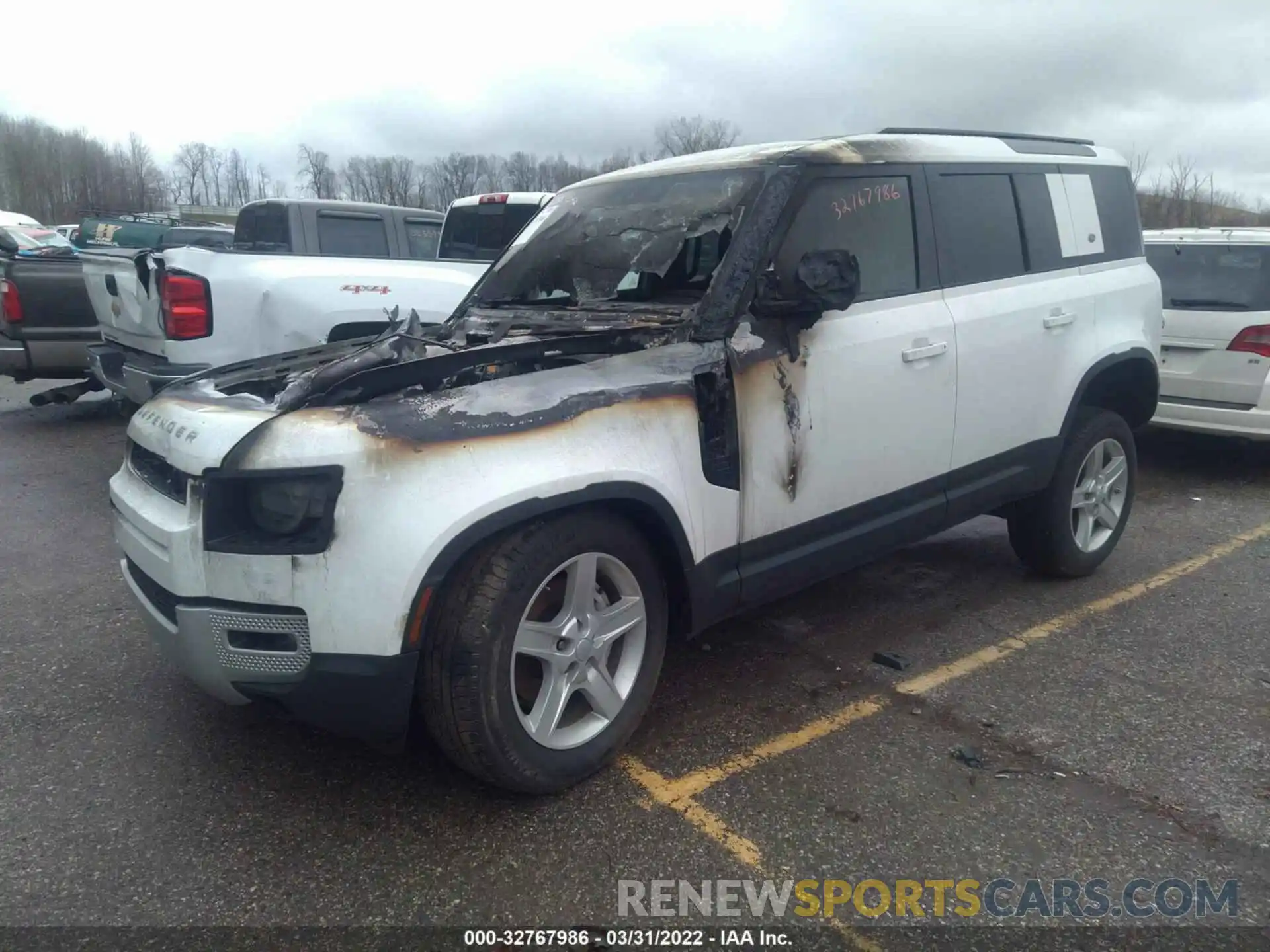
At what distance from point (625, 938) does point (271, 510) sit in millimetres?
1416

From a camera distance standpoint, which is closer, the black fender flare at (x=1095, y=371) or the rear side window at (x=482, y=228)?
the black fender flare at (x=1095, y=371)

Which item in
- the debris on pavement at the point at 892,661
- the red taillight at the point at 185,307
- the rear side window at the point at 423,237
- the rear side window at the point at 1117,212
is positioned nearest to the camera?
the debris on pavement at the point at 892,661

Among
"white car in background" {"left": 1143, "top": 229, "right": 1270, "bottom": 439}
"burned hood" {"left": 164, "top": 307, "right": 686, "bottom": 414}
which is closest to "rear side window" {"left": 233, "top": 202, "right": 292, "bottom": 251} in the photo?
"burned hood" {"left": 164, "top": 307, "right": 686, "bottom": 414}

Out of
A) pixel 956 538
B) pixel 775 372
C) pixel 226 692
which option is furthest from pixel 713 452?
pixel 956 538

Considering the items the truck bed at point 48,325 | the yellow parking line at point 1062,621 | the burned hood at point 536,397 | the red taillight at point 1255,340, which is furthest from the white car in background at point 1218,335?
the truck bed at point 48,325

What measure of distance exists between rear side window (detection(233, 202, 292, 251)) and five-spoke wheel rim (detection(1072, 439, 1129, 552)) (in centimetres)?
578

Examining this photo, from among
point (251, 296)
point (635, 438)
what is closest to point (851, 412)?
point (635, 438)

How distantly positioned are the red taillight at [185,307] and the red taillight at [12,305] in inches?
117

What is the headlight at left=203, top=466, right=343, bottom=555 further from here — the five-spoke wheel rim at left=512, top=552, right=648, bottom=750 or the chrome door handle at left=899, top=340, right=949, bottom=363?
the chrome door handle at left=899, top=340, right=949, bottom=363

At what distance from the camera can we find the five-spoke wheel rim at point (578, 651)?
110 inches

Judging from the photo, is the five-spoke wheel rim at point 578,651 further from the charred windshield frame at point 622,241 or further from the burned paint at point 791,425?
the charred windshield frame at point 622,241

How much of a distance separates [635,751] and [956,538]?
10.1 feet

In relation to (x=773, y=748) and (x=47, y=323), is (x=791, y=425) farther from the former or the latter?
(x=47, y=323)

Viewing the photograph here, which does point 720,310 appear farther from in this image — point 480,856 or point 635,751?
point 480,856
